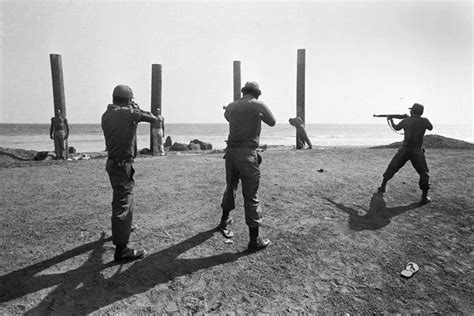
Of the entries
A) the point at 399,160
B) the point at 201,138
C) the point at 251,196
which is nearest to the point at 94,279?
the point at 251,196

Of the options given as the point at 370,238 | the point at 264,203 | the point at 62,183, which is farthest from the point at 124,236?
the point at 62,183

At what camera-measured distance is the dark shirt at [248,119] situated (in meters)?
4.17

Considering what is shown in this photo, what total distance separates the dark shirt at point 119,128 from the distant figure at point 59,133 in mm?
9856

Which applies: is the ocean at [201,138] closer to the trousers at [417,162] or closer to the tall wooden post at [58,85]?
the tall wooden post at [58,85]

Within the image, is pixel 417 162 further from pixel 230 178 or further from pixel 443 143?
pixel 443 143

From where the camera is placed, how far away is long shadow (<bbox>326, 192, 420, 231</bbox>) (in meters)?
5.10

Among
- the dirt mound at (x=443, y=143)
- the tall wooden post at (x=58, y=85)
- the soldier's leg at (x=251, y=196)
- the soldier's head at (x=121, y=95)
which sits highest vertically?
Result: the tall wooden post at (x=58, y=85)

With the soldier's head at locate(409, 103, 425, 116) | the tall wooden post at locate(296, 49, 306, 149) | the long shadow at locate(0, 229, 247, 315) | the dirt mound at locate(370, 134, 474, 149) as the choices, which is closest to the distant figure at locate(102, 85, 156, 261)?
the long shadow at locate(0, 229, 247, 315)

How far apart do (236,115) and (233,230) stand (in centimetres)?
174

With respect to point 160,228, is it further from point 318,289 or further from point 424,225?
point 424,225

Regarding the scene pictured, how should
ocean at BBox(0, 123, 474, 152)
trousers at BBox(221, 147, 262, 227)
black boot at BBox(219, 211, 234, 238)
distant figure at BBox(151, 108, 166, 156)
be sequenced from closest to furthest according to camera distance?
1. trousers at BBox(221, 147, 262, 227)
2. black boot at BBox(219, 211, 234, 238)
3. distant figure at BBox(151, 108, 166, 156)
4. ocean at BBox(0, 123, 474, 152)

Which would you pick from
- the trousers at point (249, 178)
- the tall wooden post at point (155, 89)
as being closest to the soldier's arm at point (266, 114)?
the trousers at point (249, 178)

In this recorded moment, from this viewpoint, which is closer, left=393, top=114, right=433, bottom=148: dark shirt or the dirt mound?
left=393, top=114, right=433, bottom=148: dark shirt

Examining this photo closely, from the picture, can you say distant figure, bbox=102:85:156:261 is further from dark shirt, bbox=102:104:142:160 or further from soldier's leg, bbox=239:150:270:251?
soldier's leg, bbox=239:150:270:251
